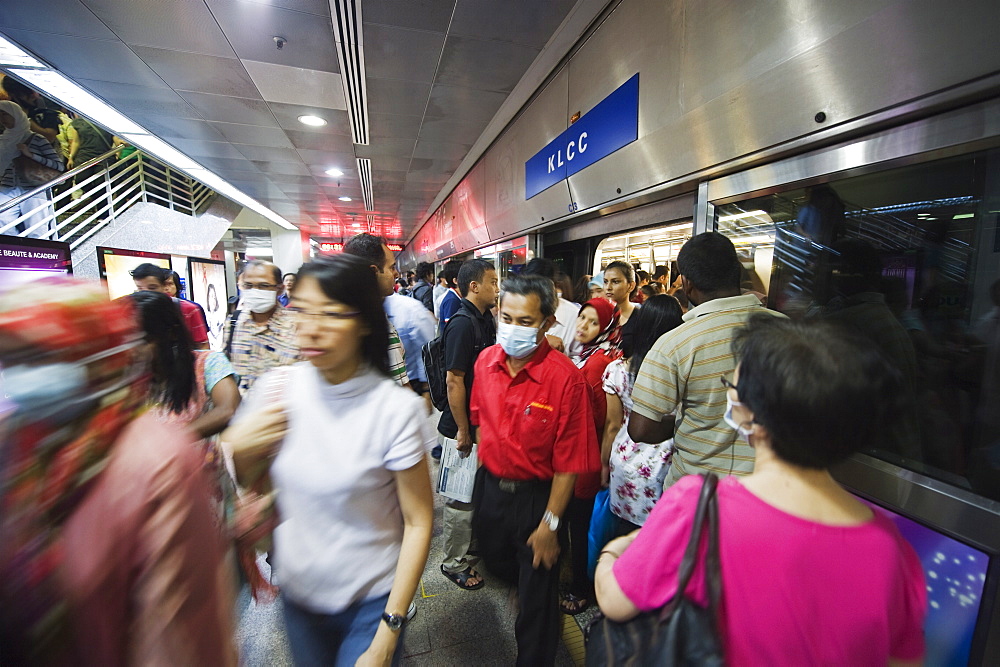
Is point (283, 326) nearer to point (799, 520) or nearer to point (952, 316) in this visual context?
point (799, 520)

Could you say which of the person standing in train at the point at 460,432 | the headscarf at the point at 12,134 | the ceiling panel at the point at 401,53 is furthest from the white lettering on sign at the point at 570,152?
the headscarf at the point at 12,134

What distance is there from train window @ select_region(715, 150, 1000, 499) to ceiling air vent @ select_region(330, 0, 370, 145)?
331cm

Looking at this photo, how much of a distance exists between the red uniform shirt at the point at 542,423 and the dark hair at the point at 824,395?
2.96ft

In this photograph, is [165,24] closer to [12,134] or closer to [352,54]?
[352,54]

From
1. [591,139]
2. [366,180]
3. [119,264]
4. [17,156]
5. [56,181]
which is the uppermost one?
[17,156]

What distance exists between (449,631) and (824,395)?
2.09m

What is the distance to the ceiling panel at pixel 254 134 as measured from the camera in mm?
5406

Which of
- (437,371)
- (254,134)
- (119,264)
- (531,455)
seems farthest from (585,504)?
(254,134)

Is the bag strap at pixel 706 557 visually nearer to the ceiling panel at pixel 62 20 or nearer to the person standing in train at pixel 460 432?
the person standing in train at pixel 460 432

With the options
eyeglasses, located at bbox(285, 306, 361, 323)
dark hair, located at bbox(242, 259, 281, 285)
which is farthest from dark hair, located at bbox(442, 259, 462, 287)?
eyeglasses, located at bbox(285, 306, 361, 323)

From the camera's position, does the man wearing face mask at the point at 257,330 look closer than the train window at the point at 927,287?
No

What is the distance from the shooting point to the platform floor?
1868 millimetres

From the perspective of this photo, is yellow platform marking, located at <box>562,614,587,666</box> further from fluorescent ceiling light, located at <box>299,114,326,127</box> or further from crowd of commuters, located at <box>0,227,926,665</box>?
fluorescent ceiling light, located at <box>299,114,326,127</box>

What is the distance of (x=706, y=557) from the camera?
0.71 metres
